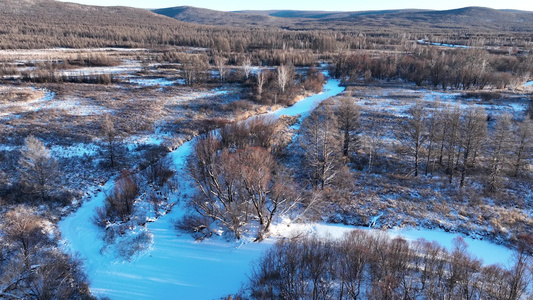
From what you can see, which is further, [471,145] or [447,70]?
[447,70]

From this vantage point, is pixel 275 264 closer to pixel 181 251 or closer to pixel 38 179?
pixel 181 251

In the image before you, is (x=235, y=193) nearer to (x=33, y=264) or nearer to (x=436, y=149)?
(x=33, y=264)

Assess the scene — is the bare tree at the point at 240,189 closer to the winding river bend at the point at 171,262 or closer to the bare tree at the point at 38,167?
the winding river bend at the point at 171,262

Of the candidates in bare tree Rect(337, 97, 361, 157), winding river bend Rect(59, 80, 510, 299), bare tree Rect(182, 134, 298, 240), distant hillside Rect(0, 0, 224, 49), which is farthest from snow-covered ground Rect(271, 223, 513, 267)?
distant hillside Rect(0, 0, 224, 49)

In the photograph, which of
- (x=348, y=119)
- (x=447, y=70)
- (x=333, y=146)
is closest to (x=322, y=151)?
(x=333, y=146)

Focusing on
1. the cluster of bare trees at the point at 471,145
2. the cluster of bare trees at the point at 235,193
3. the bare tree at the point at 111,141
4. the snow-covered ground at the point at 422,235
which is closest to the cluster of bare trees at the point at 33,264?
the cluster of bare trees at the point at 235,193

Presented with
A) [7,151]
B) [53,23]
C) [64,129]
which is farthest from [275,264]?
[53,23]

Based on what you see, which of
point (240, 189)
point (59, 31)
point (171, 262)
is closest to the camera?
point (171, 262)
